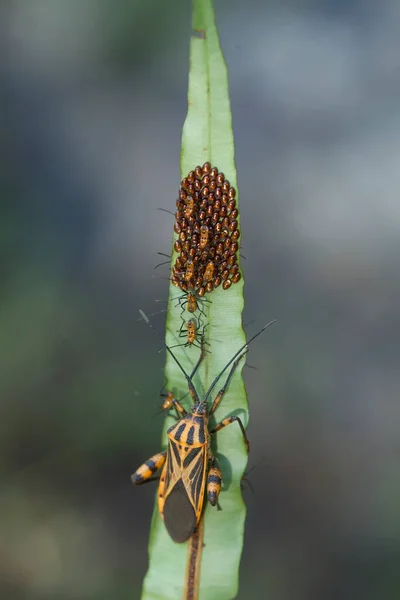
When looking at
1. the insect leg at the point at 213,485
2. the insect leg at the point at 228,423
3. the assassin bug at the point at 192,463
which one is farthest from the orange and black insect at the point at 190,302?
the insect leg at the point at 213,485

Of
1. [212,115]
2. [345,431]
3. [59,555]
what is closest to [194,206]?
[212,115]

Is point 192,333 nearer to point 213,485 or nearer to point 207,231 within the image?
point 207,231

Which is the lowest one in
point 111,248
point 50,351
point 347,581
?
point 347,581

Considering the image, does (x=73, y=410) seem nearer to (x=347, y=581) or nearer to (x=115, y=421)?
(x=115, y=421)

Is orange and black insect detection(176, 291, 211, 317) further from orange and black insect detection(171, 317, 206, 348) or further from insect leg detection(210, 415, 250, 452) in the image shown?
insect leg detection(210, 415, 250, 452)

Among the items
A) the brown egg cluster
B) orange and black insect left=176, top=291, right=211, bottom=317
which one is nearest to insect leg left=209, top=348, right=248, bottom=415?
orange and black insect left=176, top=291, right=211, bottom=317

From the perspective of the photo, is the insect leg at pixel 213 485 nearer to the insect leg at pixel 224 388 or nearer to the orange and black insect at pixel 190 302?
the insect leg at pixel 224 388
